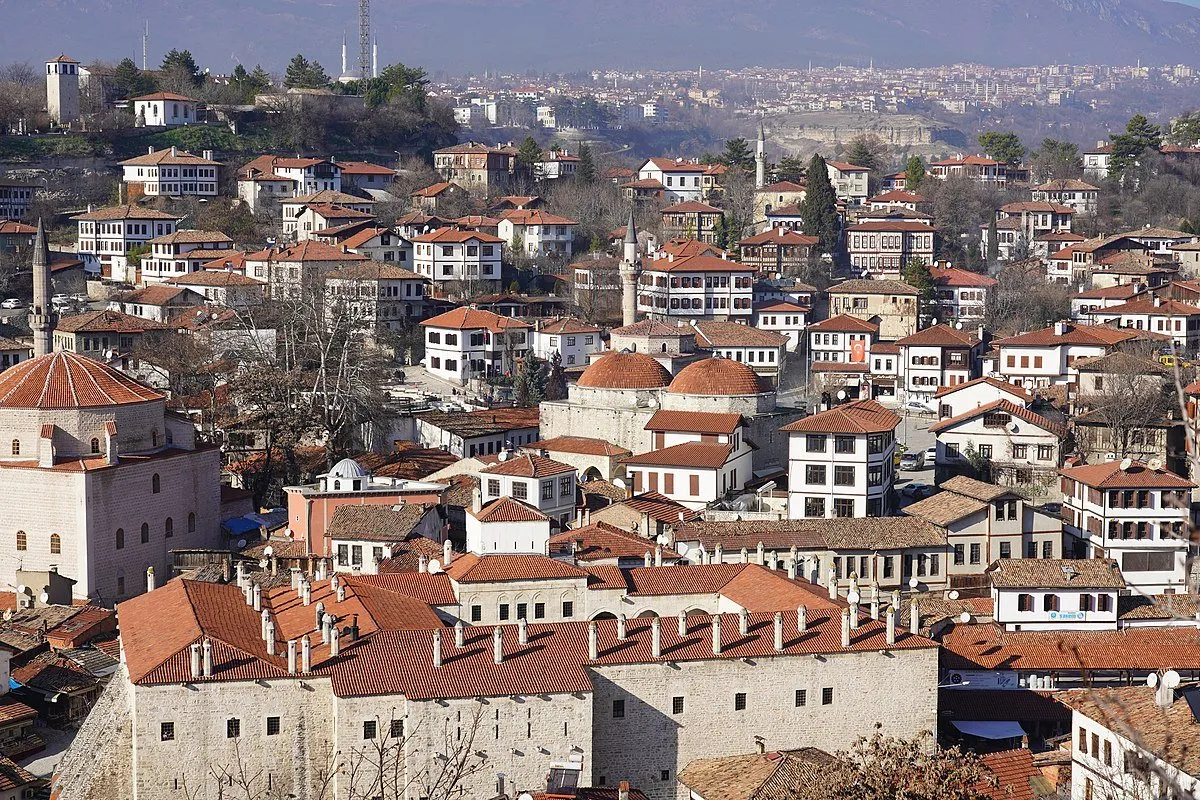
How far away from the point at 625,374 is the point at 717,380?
2.29m

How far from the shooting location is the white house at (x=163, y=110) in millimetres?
67875

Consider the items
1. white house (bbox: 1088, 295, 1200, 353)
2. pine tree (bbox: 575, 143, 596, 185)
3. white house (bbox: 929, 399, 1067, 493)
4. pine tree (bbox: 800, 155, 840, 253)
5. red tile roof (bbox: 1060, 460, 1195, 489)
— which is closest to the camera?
red tile roof (bbox: 1060, 460, 1195, 489)

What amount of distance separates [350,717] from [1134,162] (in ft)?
197

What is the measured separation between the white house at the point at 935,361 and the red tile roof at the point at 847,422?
1504cm

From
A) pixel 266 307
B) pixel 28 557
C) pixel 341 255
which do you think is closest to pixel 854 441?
pixel 28 557

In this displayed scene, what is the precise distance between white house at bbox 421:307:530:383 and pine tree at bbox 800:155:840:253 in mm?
17422

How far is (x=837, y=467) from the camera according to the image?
30.5 meters

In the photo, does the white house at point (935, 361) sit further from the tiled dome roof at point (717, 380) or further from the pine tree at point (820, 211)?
the pine tree at point (820, 211)

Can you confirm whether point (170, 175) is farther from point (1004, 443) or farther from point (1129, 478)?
point (1129, 478)

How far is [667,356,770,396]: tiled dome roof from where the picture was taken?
34094 mm

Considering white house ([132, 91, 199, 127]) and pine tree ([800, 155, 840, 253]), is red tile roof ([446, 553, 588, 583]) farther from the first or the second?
white house ([132, 91, 199, 127])

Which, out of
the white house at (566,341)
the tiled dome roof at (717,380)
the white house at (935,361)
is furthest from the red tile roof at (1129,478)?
the white house at (566,341)

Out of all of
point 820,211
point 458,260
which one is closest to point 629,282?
point 458,260

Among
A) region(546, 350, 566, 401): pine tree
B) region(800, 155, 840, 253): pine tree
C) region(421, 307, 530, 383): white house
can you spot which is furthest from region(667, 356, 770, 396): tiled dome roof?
region(800, 155, 840, 253): pine tree
